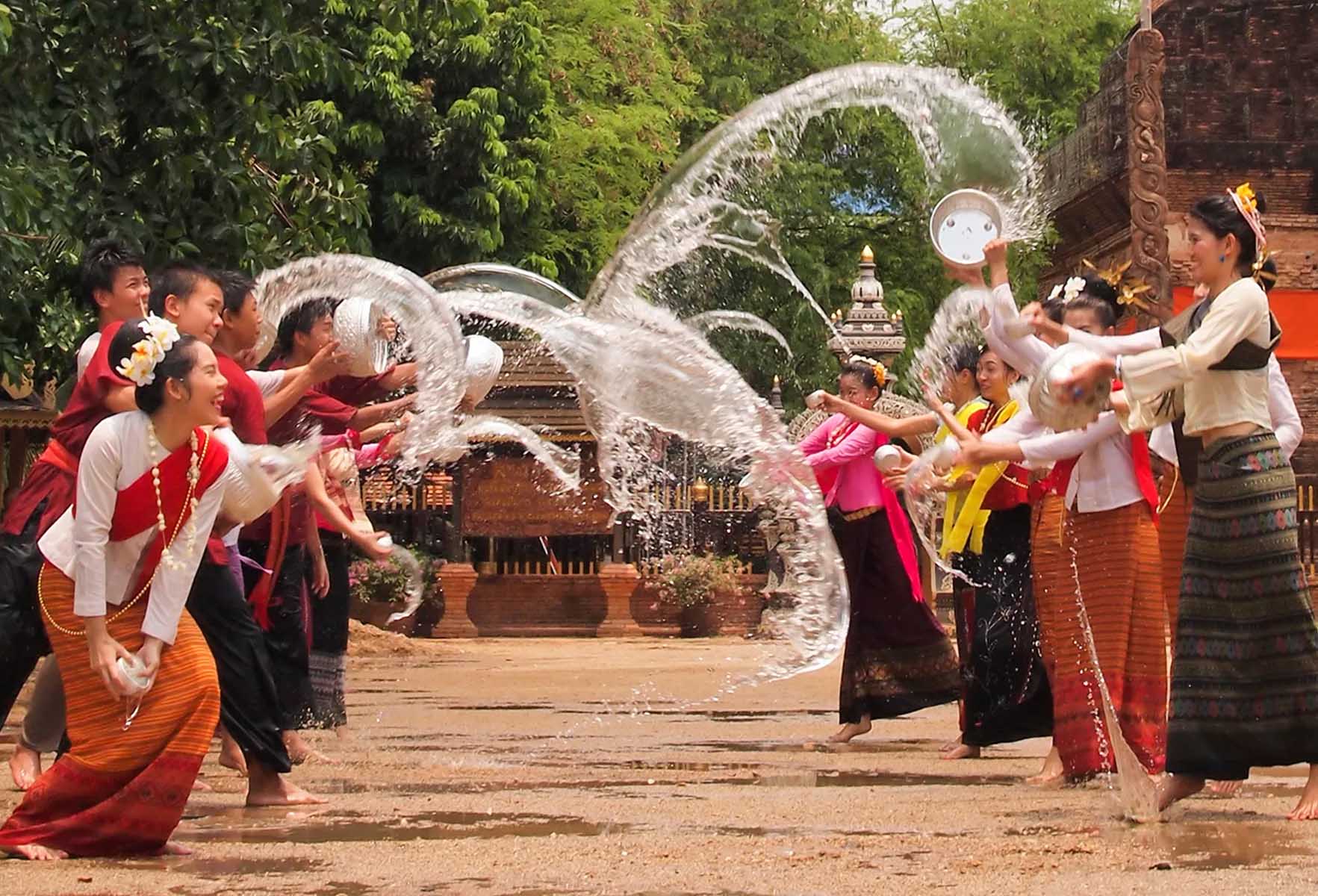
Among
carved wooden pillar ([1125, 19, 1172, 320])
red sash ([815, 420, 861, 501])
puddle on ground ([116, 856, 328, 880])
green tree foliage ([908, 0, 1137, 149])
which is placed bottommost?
puddle on ground ([116, 856, 328, 880])

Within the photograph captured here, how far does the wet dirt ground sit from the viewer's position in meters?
5.41

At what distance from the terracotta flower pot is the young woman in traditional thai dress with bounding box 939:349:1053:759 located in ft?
48.6

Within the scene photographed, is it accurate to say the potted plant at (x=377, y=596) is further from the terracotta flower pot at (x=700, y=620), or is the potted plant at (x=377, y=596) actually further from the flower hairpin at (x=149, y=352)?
the flower hairpin at (x=149, y=352)

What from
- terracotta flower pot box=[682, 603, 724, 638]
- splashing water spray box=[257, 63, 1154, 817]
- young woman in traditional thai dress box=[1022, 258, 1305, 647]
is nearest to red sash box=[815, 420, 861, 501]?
splashing water spray box=[257, 63, 1154, 817]

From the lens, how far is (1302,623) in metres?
6.55

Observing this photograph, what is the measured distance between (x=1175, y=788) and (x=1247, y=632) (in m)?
0.52

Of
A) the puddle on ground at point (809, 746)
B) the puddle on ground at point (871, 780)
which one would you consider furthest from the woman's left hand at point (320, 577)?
the puddle on ground at point (871, 780)

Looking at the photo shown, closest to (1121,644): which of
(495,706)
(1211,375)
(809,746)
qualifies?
(1211,375)

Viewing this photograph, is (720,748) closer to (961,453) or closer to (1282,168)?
(961,453)

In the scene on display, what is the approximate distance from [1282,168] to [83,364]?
20329 millimetres

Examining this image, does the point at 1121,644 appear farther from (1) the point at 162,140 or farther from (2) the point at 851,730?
(1) the point at 162,140

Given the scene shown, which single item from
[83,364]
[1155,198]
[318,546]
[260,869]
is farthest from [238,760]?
[1155,198]

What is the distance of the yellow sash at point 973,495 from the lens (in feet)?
28.9

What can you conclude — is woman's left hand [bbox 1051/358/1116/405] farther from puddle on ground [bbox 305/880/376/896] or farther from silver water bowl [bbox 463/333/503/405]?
silver water bowl [bbox 463/333/503/405]
